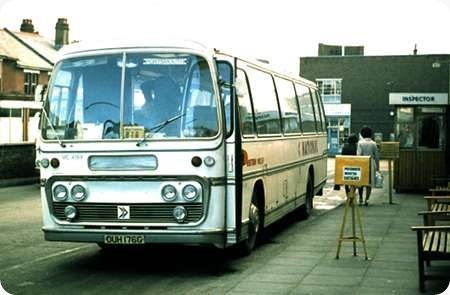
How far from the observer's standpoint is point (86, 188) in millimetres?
8680

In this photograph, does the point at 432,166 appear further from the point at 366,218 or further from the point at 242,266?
the point at 242,266

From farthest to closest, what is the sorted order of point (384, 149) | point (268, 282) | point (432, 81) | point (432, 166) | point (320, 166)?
1. point (432, 81)
2. point (432, 166)
3. point (384, 149)
4. point (320, 166)
5. point (268, 282)

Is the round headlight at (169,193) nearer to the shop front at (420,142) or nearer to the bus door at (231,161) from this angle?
the bus door at (231,161)

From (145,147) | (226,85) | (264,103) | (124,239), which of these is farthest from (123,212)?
(264,103)

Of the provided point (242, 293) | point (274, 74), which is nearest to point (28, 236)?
point (274, 74)

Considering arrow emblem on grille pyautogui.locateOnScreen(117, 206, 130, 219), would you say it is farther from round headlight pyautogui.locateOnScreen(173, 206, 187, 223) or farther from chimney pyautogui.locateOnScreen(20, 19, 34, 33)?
chimney pyautogui.locateOnScreen(20, 19, 34, 33)

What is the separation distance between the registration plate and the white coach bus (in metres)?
0.01

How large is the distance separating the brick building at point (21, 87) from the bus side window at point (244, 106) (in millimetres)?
15199

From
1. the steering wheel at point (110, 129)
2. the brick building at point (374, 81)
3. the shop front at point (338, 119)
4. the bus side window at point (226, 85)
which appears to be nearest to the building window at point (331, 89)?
the brick building at point (374, 81)

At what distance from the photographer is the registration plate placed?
8.45m

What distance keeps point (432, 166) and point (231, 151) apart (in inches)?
502

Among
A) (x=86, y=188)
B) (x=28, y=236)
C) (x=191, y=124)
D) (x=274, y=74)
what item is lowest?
(x=28, y=236)

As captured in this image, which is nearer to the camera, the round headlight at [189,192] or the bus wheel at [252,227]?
the round headlight at [189,192]

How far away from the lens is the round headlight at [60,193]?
28.8ft
